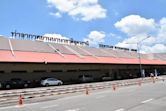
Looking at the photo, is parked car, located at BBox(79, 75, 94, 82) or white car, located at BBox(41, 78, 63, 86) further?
parked car, located at BBox(79, 75, 94, 82)

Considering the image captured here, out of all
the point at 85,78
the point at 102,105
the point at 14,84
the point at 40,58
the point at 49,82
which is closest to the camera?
the point at 102,105

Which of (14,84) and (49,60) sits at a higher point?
(49,60)

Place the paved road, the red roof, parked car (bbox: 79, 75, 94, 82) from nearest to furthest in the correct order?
the paved road, the red roof, parked car (bbox: 79, 75, 94, 82)

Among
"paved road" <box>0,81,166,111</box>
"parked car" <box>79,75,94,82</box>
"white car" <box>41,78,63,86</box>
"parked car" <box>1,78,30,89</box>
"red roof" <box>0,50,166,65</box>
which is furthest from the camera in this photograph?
"parked car" <box>79,75,94,82</box>

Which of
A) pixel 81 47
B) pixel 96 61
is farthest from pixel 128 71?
pixel 96 61

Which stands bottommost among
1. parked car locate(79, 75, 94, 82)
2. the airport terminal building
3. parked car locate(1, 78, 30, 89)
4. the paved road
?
the paved road

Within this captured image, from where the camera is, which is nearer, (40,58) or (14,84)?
(14,84)

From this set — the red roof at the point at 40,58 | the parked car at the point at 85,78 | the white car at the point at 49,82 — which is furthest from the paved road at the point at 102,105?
the parked car at the point at 85,78

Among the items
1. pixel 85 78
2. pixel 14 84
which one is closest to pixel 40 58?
pixel 14 84

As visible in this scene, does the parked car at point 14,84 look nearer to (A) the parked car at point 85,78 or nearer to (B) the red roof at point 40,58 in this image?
(B) the red roof at point 40,58

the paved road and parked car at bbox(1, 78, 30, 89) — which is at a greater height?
parked car at bbox(1, 78, 30, 89)

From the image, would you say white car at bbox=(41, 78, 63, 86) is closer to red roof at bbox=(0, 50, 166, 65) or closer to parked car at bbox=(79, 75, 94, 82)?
red roof at bbox=(0, 50, 166, 65)

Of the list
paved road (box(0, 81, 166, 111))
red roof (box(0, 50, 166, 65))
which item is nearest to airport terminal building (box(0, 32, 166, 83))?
red roof (box(0, 50, 166, 65))

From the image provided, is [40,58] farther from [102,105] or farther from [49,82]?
[102,105]
